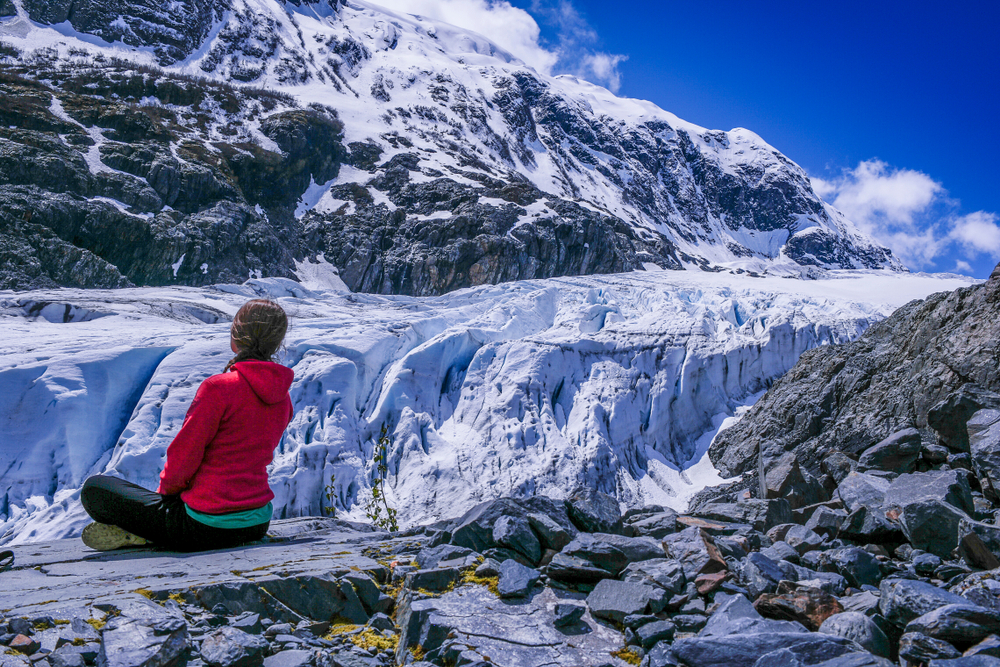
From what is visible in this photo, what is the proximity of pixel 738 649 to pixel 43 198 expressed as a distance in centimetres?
3217

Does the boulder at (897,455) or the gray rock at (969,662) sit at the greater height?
the boulder at (897,455)

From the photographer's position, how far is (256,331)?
104 inches

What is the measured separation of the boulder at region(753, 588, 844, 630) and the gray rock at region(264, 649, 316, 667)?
163cm

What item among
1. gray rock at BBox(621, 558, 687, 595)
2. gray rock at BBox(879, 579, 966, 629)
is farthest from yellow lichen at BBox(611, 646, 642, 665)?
gray rock at BBox(879, 579, 966, 629)

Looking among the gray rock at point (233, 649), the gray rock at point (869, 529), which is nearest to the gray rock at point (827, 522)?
the gray rock at point (869, 529)

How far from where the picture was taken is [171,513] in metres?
2.69

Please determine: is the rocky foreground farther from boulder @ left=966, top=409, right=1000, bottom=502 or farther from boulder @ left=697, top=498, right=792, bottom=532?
boulder @ left=966, top=409, right=1000, bottom=502

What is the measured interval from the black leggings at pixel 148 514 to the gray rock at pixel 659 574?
6.66 feet

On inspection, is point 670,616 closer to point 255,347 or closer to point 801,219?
point 255,347

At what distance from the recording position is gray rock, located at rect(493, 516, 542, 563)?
263 centimetres

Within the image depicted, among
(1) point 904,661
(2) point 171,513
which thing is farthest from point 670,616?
(2) point 171,513

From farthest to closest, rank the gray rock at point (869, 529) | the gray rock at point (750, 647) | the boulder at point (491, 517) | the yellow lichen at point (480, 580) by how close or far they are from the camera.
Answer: the gray rock at point (869, 529)
the boulder at point (491, 517)
the yellow lichen at point (480, 580)
the gray rock at point (750, 647)

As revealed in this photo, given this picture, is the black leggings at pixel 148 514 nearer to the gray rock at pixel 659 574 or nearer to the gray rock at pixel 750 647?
the gray rock at pixel 659 574

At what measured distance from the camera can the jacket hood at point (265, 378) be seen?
2.59 metres
